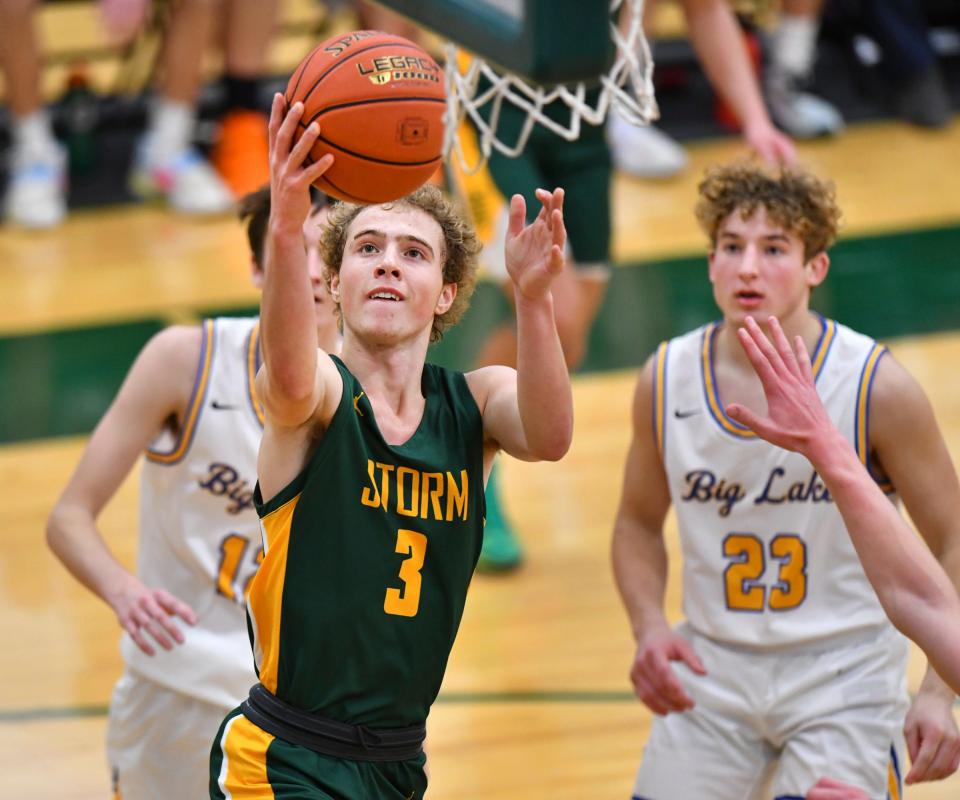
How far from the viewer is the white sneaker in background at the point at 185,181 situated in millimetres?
8945

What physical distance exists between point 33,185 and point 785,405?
21.0 feet

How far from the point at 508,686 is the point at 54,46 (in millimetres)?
6336

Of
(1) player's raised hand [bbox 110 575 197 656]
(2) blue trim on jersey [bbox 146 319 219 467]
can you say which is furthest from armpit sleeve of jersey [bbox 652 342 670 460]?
(1) player's raised hand [bbox 110 575 197 656]

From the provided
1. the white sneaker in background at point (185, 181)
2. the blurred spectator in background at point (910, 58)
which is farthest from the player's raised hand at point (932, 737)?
the blurred spectator in background at point (910, 58)

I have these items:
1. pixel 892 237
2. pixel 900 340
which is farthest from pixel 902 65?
pixel 900 340

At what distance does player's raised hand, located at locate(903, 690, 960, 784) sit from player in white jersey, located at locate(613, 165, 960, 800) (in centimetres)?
17

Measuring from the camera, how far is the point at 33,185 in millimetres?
8758

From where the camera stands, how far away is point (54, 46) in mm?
10211

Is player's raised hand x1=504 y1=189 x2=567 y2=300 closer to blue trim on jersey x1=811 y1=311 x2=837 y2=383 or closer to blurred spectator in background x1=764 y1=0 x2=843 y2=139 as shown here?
blue trim on jersey x1=811 y1=311 x2=837 y2=383

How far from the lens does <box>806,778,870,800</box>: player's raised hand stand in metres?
3.28

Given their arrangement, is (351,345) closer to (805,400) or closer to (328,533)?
(328,533)

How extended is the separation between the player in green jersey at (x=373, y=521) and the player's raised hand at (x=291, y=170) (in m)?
0.35

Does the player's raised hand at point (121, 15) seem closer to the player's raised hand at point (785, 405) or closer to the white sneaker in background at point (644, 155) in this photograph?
the white sneaker in background at point (644, 155)

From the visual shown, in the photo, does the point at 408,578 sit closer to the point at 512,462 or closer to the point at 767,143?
the point at 767,143
